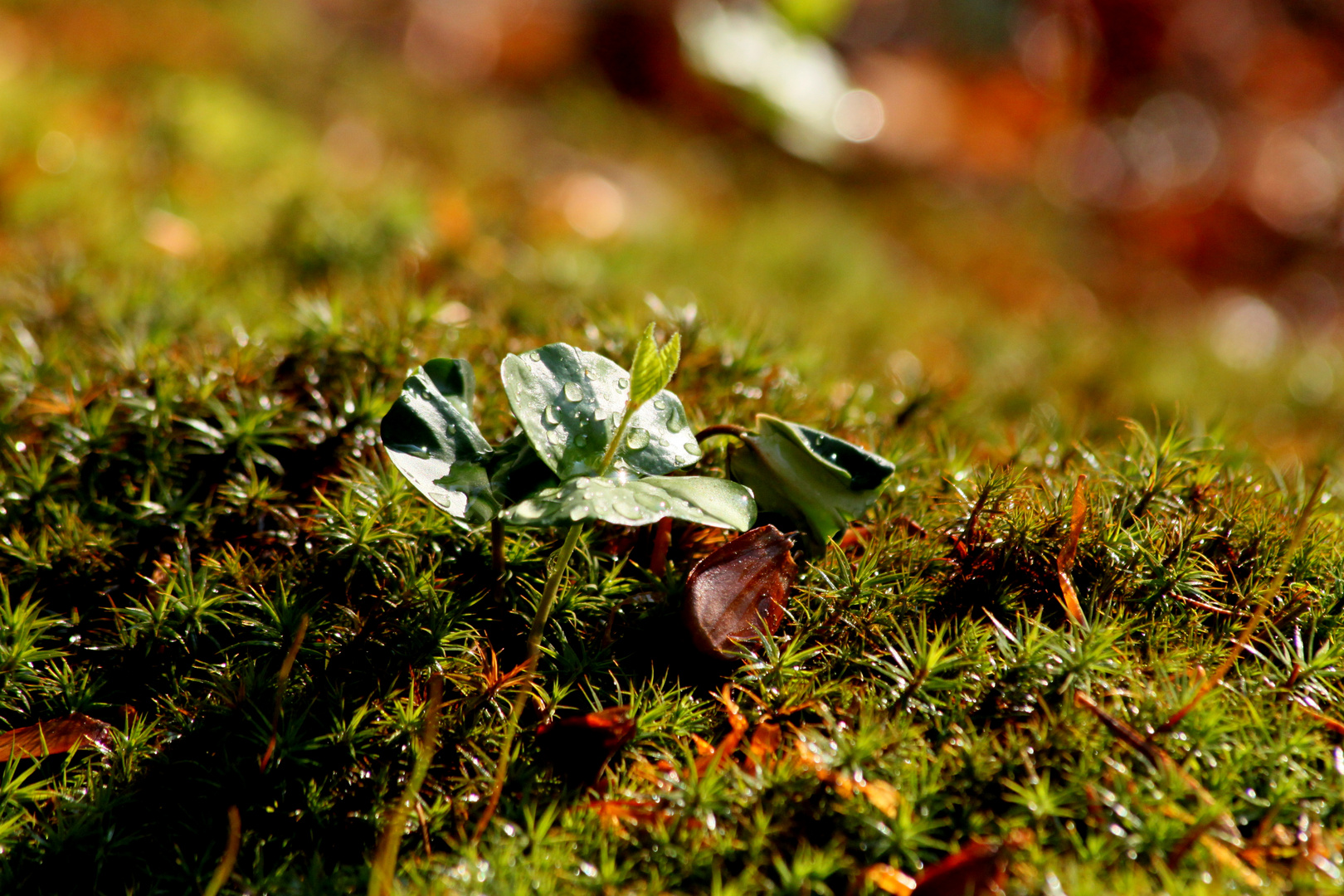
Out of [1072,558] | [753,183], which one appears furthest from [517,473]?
[753,183]

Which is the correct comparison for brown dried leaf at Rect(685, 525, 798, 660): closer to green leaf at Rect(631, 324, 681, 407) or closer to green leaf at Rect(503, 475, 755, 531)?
green leaf at Rect(503, 475, 755, 531)

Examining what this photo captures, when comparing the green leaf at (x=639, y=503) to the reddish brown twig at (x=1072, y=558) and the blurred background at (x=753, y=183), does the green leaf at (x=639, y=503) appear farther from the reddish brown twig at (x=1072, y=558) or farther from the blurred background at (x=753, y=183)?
the blurred background at (x=753, y=183)

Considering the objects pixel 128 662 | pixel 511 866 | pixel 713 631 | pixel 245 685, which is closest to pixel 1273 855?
pixel 713 631

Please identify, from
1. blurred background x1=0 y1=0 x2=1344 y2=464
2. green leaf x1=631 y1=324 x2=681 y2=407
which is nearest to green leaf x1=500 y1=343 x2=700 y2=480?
green leaf x1=631 y1=324 x2=681 y2=407

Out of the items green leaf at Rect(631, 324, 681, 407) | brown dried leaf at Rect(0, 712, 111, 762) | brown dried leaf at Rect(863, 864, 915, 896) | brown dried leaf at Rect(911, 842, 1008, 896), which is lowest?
brown dried leaf at Rect(0, 712, 111, 762)

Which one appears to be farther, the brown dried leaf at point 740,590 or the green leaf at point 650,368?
the brown dried leaf at point 740,590

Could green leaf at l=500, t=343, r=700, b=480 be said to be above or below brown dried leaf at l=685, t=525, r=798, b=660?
above

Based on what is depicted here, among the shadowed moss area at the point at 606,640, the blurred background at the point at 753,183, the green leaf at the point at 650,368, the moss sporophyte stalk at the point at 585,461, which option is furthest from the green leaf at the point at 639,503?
Answer: the blurred background at the point at 753,183
